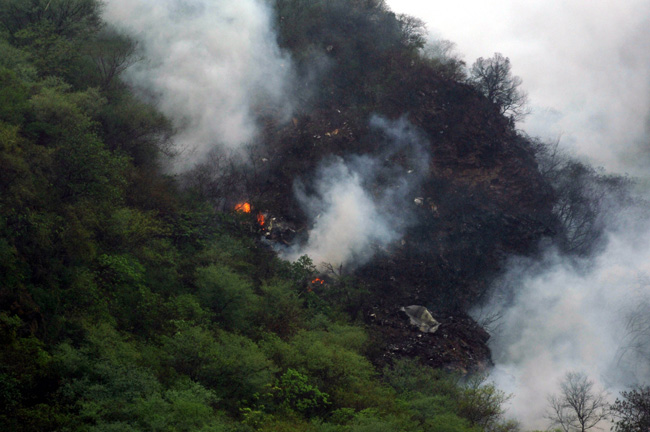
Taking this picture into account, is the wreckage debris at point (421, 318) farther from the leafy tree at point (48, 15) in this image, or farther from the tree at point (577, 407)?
the leafy tree at point (48, 15)

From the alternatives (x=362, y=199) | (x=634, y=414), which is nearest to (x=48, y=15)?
(x=362, y=199)

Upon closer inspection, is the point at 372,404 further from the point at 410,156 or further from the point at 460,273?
the point at 410,156

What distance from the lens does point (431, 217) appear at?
4050 cm

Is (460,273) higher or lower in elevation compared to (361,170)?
lower

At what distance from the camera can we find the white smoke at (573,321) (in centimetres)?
3641

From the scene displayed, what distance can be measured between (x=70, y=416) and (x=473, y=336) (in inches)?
908

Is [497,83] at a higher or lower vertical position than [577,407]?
higher

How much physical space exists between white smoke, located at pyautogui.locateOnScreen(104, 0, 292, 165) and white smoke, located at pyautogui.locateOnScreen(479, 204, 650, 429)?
19638 mm

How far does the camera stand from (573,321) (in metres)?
38.5

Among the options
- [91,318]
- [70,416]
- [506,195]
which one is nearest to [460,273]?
[506,195]

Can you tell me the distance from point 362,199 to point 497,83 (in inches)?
541

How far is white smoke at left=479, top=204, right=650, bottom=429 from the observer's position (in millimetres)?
36406

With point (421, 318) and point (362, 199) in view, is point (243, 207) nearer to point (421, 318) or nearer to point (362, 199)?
point (362, 199)

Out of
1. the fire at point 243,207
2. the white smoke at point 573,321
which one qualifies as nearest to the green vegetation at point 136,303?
the fire at point 243,207
